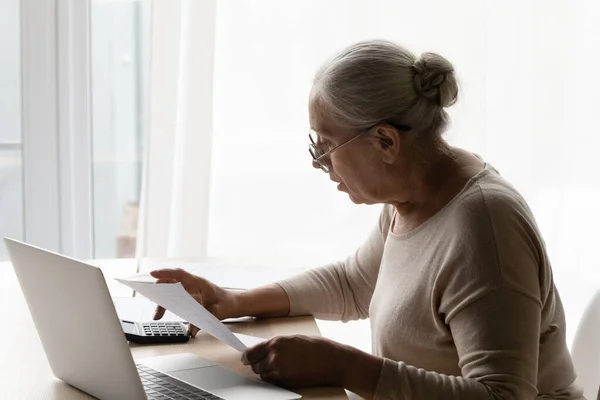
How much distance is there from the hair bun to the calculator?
0.55m

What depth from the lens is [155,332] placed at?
4.72 ft

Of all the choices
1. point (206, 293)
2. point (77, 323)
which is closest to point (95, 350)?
point (77, 323)

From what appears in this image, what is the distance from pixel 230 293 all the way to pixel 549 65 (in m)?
1.61

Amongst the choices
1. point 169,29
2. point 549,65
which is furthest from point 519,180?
point 169,29

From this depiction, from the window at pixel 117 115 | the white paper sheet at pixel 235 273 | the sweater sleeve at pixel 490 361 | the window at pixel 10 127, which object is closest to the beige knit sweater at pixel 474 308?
the sweater sleeve at pixel 490 361

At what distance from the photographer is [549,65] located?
9.12 feet

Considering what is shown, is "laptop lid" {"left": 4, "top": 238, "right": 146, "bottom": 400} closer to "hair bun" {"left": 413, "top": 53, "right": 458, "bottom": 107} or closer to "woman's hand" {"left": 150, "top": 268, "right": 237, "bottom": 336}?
"woman's hand" {"left": 150, "top": 268, "right": 237, "bottom": 336}

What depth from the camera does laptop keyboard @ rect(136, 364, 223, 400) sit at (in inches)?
44.6

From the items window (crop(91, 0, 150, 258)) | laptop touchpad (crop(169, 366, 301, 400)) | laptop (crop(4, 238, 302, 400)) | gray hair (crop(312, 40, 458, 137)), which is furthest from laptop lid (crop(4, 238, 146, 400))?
window (crop(91, 0, 150, 258))

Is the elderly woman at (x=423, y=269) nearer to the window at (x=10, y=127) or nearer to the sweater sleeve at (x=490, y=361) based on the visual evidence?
the sweater sleeve at (x=490, y=361)

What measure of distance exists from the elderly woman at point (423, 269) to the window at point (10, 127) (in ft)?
5.14

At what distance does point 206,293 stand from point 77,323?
48cm

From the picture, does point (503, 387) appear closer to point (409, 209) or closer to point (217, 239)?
point (409, 209)

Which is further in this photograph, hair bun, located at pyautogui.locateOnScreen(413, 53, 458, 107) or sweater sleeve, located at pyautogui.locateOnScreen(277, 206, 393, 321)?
sweater sleeve, located at pyautogui.locateOnScreen(277, 206, 393, 321)
